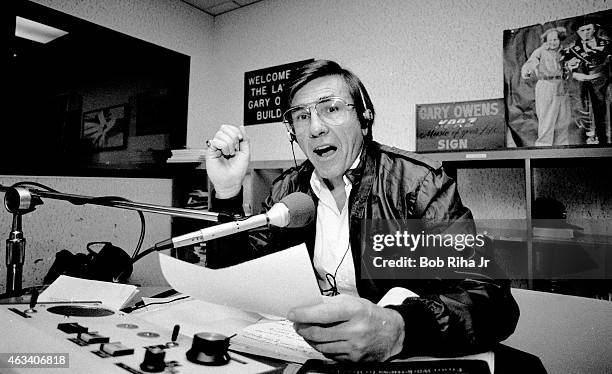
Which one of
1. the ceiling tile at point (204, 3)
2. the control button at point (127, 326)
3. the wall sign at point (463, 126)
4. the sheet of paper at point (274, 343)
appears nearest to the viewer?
the sheet of paper at point (274, 343)

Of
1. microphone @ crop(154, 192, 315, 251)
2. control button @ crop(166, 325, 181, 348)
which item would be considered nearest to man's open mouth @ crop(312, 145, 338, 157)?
microphone @ crop(154, 192, 315, 251)

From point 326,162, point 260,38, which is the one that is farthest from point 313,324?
point 260,38

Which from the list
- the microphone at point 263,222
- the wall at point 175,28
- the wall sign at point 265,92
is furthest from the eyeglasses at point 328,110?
the wall at point 175,28

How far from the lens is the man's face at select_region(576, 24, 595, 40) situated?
5.26 ft

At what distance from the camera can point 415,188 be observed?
1.17m

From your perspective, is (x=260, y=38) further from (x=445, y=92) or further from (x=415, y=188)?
(x=415, y=188)

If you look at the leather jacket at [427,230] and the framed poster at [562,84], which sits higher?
the framed poster at [562,84]

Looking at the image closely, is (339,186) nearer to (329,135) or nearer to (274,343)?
(329,135)

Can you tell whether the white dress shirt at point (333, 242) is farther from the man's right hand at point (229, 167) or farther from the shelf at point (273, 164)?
the shelf at point (273, 164)

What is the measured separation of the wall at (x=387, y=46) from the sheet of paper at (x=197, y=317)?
1.68m

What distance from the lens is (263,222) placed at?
26.1 inches

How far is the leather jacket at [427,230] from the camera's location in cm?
66

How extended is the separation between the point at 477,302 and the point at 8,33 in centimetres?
229

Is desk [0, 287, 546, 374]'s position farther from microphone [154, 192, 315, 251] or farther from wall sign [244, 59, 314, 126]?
wall sign [244, 59, 314, 126]
